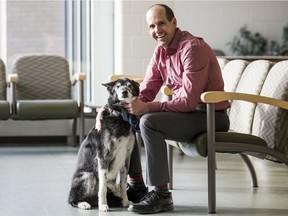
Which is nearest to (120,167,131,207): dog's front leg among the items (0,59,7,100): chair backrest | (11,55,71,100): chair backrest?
(0,59,7,100): chair backrest

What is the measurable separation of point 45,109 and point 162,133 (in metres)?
2.76

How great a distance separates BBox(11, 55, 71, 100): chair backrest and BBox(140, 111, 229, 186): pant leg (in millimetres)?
3364

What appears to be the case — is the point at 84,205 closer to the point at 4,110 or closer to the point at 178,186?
the point at 178,186

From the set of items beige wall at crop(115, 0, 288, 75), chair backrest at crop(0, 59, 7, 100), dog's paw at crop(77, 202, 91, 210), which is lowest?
dog's paw at crop(77, 202, 91, 210)

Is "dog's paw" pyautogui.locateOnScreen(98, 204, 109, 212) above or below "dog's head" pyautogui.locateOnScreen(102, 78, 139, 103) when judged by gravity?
below

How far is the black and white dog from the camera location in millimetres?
4027

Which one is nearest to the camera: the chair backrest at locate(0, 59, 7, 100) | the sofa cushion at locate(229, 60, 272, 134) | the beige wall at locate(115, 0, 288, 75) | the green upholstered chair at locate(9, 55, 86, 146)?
the sofa cushion at locate(229, 60, 272, 134)

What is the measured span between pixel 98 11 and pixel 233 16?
2.43 m

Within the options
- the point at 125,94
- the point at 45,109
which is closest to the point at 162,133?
the point at 125,94

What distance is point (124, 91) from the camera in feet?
13.1

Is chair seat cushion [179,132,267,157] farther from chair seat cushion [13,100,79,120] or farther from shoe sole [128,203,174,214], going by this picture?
chair seat cushion [13,100,79,120]

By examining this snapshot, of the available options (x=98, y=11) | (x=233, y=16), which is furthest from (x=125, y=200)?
(x=233, y=16)

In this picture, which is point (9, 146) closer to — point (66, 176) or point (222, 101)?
point (66, 176)

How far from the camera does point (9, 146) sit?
23.3 ft
